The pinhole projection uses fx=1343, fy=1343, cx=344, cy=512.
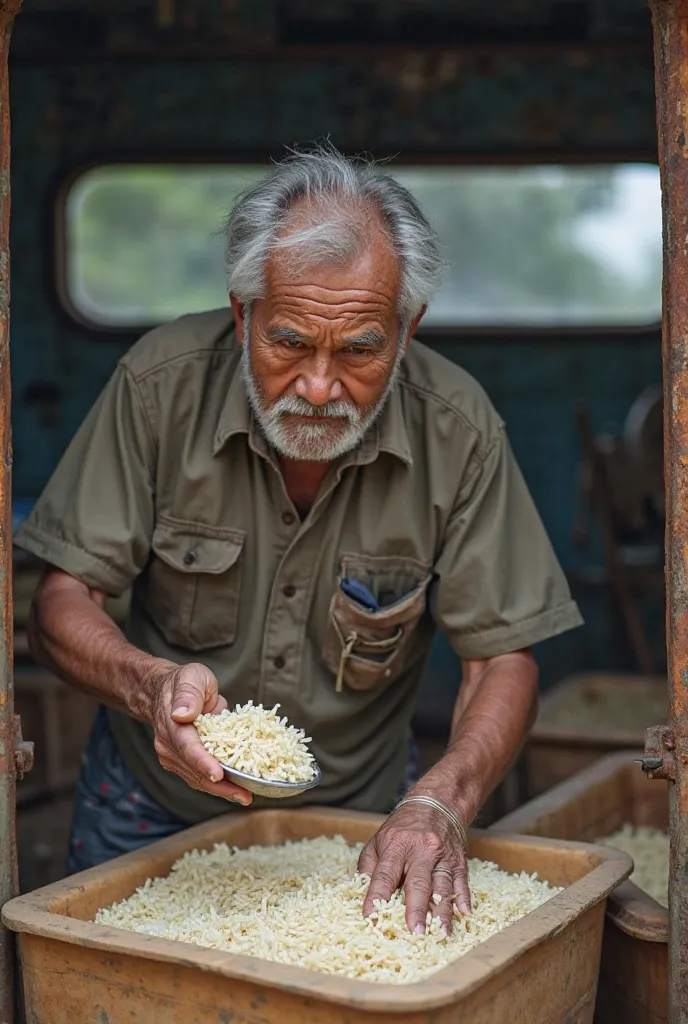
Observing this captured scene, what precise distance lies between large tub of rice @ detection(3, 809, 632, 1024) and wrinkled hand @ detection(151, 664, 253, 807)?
0.26 meters

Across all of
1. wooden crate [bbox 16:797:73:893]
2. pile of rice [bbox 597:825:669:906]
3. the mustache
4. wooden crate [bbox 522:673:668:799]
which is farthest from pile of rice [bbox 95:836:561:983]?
wooden crate [bbox 16:797:73:893]

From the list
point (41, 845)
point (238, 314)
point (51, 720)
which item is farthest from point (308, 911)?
point (51, 720)

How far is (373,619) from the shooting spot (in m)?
3.09

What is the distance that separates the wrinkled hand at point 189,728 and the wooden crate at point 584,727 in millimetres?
2251

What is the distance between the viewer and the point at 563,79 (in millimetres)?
5984

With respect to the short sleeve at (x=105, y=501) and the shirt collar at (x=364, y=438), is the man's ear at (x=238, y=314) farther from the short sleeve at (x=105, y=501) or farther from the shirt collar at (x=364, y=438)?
the short sleeve at (x=105, y=501)

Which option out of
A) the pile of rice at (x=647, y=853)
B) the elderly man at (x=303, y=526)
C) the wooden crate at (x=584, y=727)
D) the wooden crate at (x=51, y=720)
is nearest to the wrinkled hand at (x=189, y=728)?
the elderly man at (x=303, y=526)

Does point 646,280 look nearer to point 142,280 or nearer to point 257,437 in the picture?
point 142,280

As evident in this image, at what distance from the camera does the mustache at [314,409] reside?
9.47 feet

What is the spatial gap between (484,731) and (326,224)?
45.5 inches

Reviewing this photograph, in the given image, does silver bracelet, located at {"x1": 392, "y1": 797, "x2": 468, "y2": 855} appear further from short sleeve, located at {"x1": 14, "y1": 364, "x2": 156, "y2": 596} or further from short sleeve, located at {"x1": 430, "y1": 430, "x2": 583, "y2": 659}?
short sleeve, located at {"x1": 14, "y1": 364, "x2": 156, "y2": 596}

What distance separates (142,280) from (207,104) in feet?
3.16

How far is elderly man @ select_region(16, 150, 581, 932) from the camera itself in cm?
292

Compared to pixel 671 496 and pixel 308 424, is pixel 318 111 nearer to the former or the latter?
pixel 308 424
